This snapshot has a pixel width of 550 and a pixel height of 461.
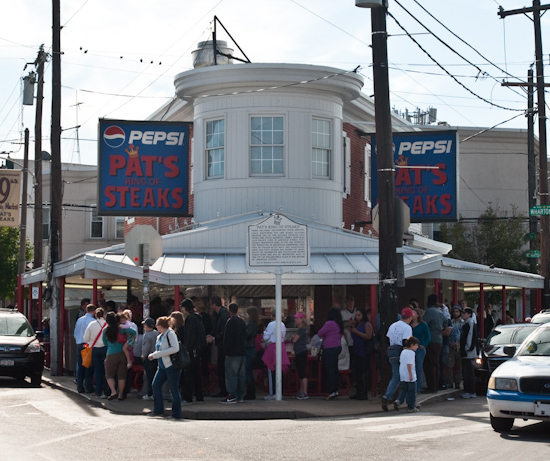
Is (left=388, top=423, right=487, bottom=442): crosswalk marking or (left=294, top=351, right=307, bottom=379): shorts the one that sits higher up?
(left=294, top=351, right=307, bottom=379): shorts

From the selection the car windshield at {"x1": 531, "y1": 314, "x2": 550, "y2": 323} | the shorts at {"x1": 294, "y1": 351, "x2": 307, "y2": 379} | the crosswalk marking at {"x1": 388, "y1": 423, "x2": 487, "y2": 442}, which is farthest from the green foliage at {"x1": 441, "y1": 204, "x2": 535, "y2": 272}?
the crosswalk marking at {"x1": 388, "y1": 423, "x2": 487, "y2": 442}

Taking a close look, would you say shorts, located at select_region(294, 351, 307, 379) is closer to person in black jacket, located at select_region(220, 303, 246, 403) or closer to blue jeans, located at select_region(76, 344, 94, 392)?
person in black jacket, located at select_region(220, 303, 246, 403)

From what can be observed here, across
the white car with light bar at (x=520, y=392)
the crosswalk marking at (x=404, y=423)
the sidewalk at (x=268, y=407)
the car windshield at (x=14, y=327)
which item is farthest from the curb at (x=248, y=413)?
the car windshield at (x=14, y=327)

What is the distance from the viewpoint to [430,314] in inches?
712

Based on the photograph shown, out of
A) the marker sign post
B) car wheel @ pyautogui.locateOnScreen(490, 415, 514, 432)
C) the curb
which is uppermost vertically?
the marker sign post

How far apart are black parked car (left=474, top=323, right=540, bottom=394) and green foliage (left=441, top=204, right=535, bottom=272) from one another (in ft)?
78.4

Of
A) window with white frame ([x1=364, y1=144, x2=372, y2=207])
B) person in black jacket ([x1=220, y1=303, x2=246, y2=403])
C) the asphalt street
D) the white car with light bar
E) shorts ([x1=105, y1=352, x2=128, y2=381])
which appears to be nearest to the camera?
the asphalt street

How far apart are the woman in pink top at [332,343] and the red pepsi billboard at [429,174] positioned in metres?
6.89

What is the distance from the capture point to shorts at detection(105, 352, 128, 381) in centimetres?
1694

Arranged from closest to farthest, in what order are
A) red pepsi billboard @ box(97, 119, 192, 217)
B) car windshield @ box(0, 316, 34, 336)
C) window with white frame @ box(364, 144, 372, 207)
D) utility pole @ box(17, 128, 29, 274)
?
car windshield @ box(0, 316, 34, 336) < red pepsi billboard @ box(97, 119, 192, 217) < window with white frame @ box(364, 144, 372, 207) < utility pole @ box(17, 128, 29, 274)

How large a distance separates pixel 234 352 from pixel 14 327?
27.5 ft

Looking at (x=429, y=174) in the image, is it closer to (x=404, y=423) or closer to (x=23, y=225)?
(x=404, y=423)

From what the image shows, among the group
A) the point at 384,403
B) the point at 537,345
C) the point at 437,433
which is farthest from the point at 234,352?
the point at 537,345

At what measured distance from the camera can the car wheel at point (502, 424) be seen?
12.2 m
